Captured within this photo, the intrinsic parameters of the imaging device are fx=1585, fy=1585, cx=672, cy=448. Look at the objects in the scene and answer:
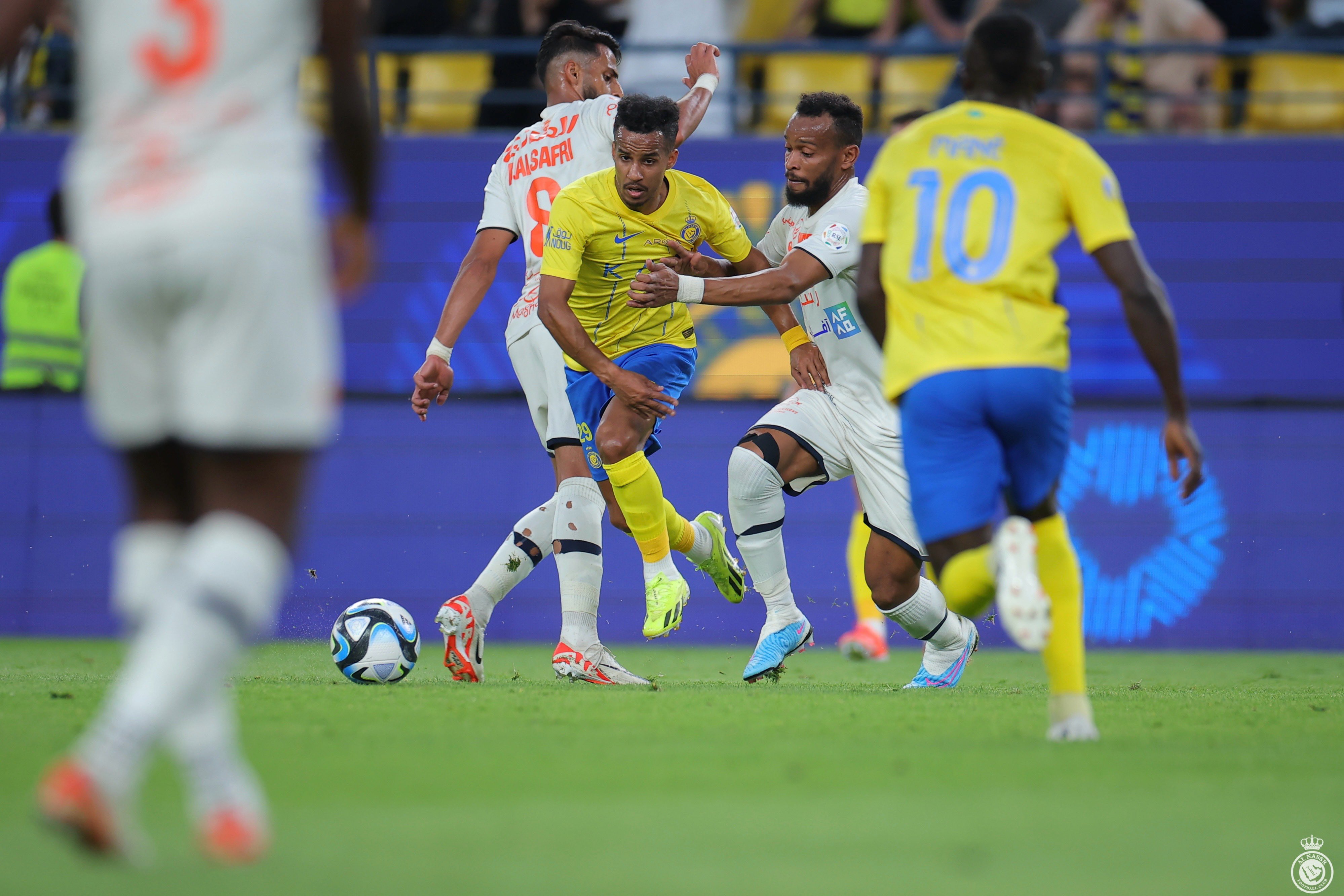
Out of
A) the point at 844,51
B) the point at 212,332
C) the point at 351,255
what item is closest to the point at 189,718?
the point at 212,332

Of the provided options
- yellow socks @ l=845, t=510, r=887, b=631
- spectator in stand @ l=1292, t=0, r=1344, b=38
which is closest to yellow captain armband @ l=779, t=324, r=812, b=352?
yellow socks @ l=845, t=510, r=887, b=631

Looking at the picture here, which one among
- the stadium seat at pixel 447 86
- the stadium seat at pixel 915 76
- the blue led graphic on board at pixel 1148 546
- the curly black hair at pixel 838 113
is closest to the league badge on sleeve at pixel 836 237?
the curly black hair at pixel 838 113

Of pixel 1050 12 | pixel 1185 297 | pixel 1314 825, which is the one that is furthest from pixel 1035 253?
pixel 1050 12

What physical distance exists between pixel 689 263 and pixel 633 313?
41cm

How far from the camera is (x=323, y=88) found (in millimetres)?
12875

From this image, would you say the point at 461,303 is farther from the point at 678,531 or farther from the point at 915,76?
the point at 915,76

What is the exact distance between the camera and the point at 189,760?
2.53 metres

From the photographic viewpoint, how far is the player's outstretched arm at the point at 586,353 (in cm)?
609

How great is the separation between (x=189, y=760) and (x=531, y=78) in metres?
10.4

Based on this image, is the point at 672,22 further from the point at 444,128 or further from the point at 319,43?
the point at 319,43

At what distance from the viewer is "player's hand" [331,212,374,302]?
283 centimetres

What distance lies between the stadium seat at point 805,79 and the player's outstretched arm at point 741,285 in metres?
6.18

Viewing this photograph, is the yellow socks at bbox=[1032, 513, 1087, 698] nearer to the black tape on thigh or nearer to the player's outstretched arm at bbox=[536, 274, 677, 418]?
the player's outstretched arm at bbox=[536, 274, 677, 418]

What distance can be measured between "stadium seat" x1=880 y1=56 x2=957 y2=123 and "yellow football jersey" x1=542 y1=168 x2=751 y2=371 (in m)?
6.09
